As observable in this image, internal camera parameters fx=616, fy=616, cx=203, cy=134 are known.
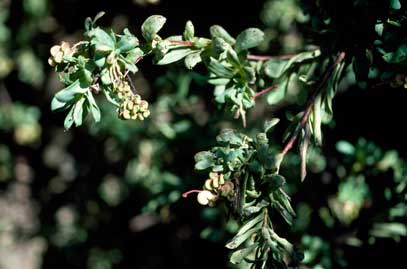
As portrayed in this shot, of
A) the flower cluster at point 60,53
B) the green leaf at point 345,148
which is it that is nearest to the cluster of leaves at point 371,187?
the green leaf at point 345,148

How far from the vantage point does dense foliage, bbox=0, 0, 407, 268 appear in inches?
42.9

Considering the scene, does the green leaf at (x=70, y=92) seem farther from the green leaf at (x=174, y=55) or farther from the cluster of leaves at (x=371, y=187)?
the cluster of leaves at (x=371, y=187)

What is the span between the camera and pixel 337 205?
1893mm

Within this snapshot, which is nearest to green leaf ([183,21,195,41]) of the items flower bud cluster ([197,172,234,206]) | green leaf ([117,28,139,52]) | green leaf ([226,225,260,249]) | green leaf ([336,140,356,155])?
green leaf ([117,28,139,52])

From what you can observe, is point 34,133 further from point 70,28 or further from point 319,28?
point 319,28

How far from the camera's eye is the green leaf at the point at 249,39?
1.13m

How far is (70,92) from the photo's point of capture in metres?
1.06

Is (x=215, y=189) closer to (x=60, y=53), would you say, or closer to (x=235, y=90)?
(x=235, y=90)

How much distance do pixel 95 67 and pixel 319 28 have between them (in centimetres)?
53

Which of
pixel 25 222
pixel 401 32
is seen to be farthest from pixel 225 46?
pixel 25 222

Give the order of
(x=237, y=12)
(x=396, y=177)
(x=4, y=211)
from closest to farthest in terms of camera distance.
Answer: (x=396, y=177)
(x=237, y=12)
(x=4, y=211)

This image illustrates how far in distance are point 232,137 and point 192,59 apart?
167 mm

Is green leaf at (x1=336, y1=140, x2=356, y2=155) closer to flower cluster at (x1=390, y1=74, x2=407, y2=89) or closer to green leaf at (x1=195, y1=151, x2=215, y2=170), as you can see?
flower cluster at (x1=390, y1=74, x2=407, y2=89)

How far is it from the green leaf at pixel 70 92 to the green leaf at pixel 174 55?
0.51ft
